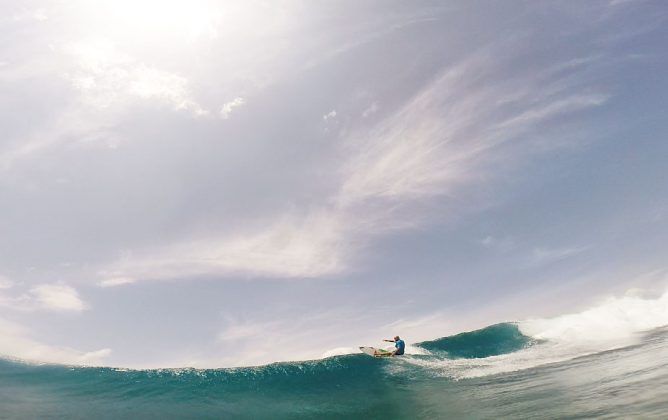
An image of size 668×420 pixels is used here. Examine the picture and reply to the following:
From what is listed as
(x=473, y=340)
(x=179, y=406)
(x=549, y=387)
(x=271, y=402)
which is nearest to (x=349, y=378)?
(x=271, y=402)

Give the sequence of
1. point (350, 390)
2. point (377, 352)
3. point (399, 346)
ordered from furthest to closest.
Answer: point (377, 352) → point (399, 346) → point (350, 390)

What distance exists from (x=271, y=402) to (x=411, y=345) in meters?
20.2

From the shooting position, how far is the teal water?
897cm

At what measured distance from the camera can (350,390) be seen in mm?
18109

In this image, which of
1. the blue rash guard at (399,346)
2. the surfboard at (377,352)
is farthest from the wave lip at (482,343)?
the blue rash guard at (399,346)

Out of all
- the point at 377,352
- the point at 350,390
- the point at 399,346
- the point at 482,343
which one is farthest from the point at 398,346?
the point at 482,343

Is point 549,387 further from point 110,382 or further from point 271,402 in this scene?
point 110,382

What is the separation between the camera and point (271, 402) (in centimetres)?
1622

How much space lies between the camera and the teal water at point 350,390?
29.4ft

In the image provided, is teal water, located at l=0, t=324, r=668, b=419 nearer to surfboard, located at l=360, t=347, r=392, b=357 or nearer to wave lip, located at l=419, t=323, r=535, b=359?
surfboard, located at l=360, t=347, r=392, b=357

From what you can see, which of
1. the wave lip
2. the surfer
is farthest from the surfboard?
the wave lip

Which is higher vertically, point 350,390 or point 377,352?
point 377,352

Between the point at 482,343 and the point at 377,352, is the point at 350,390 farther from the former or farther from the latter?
the point at 482,343

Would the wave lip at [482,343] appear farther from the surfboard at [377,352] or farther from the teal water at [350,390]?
the surfboard at [377,352]
